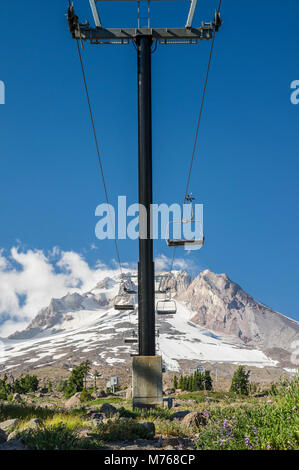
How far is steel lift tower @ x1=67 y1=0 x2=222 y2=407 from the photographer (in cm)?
1631

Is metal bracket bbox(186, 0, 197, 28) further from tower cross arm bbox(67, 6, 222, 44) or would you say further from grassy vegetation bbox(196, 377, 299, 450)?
grassy vegetation bbox(196, 377, 299, 450)

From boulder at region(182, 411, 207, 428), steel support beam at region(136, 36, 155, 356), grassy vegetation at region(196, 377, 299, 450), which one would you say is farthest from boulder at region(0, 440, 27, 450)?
steel support beam at region(136, 36, 155, 356)

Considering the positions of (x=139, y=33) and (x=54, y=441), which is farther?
(x=139, y=33)

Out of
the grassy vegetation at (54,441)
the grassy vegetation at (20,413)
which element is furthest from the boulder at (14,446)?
the grassy vegetation at (20,413)

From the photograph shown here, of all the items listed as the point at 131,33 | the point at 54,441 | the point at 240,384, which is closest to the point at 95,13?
the point at 131,33

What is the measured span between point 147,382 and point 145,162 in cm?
918

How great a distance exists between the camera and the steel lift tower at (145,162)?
53.5 ft

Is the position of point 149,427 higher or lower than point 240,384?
higher

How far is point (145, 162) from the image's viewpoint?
57.5 feet

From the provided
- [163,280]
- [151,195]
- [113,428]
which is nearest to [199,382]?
[163,280]

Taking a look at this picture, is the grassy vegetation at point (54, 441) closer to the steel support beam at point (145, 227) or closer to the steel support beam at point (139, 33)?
the steel support beam at point (145, 227)

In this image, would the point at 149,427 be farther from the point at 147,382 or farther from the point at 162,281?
the point at 162,281
